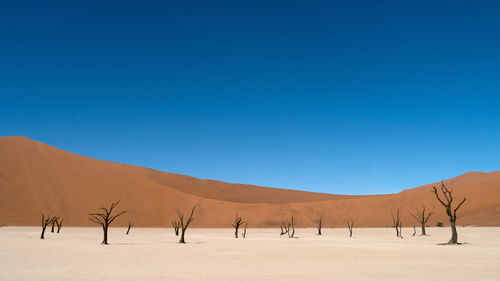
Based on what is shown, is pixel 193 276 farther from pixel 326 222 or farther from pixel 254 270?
pixel 326 222

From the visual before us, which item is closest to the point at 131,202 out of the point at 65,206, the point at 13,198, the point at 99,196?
the point at 99,196

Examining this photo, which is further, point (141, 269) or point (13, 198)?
point (13, 198)

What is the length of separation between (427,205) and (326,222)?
18180 millimetres

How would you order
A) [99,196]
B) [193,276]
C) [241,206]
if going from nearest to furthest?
1. [193,276]
2. [99,196]
3. [241,206]

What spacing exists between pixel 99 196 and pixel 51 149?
2226cm

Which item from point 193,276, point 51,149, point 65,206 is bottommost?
point 193,276

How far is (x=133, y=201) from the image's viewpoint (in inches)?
3615

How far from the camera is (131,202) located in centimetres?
9119

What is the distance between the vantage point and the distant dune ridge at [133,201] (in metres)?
76.0

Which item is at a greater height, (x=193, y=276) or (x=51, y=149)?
(x=51, y=149)

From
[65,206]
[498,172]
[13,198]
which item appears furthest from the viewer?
[498,172]

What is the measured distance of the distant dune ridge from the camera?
76000 millimetres

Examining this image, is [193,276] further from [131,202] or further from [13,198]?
[131,202]

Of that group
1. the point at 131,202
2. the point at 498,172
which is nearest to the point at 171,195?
the point at 131,202
